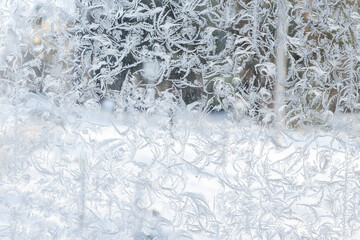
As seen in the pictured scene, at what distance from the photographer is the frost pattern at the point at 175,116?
1.24 meters

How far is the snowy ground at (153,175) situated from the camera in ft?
4.14

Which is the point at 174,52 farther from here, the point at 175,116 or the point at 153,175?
the point at 153,175

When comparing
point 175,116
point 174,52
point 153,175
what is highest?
point 174,52

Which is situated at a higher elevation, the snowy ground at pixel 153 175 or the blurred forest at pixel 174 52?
the blurred forest at pixel 174 52

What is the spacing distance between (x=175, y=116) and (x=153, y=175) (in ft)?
0.71

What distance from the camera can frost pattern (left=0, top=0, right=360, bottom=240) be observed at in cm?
124

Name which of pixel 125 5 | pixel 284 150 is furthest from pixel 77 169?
pixel 284 150

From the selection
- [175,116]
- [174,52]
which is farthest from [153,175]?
[174,52]

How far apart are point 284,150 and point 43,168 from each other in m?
0.83

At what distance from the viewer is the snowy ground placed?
1.26 m

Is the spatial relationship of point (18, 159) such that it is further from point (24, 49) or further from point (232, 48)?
point (232, 48)

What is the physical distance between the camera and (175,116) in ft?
4.13

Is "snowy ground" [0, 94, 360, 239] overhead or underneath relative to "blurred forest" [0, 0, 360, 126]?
underneath

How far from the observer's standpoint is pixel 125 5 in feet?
4.04
